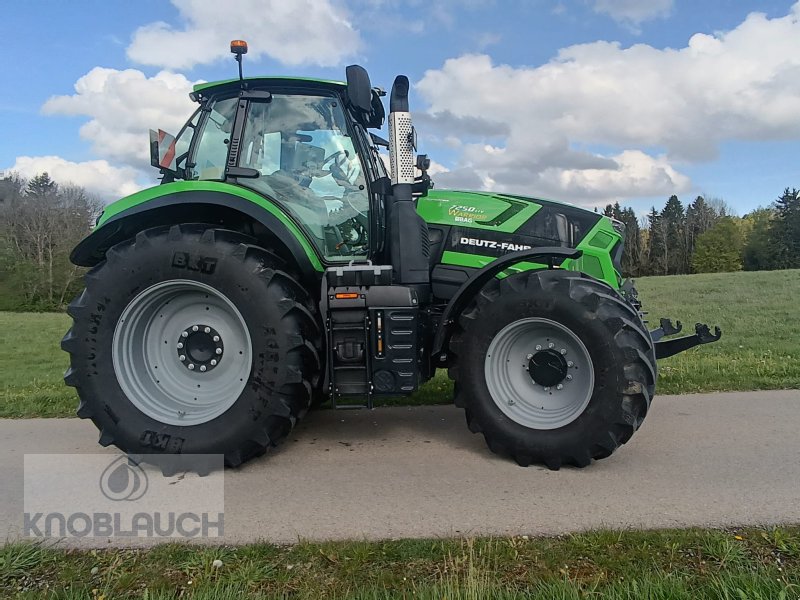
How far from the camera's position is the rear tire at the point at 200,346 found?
3861 mm

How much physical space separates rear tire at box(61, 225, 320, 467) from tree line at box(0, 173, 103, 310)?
126 feet

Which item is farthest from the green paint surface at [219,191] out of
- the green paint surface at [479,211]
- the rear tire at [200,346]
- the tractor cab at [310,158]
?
the green paint surface at [479,211]

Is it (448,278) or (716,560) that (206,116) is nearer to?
(448,278)

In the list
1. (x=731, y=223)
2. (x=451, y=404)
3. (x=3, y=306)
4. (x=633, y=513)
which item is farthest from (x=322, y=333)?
(x=731, y=223)

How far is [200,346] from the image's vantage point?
4.20 m

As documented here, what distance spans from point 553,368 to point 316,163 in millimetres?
2321

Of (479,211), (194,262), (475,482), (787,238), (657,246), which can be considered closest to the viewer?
(475,482)

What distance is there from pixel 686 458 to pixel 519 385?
3.91ft

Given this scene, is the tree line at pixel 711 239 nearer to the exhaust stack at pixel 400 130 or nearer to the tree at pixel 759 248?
the tree at pixel 759 248

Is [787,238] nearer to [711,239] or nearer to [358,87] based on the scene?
[711,239]

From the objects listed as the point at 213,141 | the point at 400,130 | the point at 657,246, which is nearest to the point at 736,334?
the point at 400,130

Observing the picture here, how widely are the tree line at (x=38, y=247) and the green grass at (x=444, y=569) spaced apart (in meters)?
40.2

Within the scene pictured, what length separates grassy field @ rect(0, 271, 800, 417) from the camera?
5809 mm

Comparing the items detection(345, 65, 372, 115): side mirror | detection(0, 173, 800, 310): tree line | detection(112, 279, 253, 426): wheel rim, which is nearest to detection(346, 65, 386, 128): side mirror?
detection(345, 65, 372, 115): side mirror
